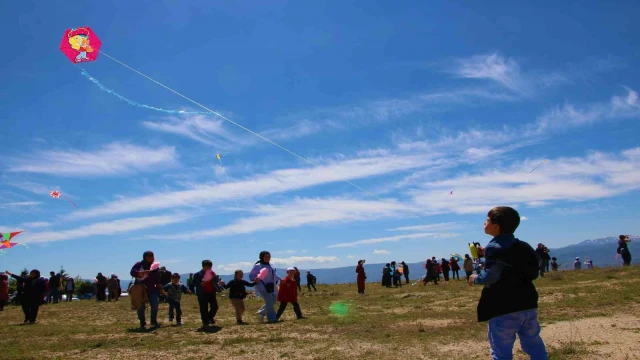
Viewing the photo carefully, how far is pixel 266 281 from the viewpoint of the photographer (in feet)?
44.8

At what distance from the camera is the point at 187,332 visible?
12.0 m

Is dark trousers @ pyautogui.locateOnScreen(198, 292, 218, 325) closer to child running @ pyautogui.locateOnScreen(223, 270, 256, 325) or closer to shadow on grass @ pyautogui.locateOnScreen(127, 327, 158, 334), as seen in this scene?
child running @ pyautogui.locateOnScreen(223, 270, 256, 325)

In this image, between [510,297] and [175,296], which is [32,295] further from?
[510,297]

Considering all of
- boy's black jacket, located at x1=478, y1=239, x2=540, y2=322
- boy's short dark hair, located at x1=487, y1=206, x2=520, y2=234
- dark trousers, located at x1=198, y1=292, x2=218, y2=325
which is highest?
boy's short dark hair, located at x1=487, y1=206, x2=520, y2=234

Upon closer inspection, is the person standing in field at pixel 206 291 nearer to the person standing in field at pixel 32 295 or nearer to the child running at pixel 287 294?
the child running at pixel 287 294

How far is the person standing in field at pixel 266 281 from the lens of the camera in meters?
13.6

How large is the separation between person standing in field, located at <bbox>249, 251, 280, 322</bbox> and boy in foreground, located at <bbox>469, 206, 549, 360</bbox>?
9.38m

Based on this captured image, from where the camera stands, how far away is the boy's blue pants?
480 centimetres

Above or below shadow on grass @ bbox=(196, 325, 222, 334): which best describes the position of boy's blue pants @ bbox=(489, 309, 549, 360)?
above

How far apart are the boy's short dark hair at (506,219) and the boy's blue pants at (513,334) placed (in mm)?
866

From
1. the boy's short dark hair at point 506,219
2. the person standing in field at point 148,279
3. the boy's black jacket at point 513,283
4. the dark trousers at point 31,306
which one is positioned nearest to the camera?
the boy's black jacket at point 513,283

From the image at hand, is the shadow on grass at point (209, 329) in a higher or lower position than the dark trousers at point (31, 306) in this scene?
lower

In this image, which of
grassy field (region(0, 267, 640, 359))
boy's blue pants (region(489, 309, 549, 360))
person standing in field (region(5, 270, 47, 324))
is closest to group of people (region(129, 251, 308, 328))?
grassy field (region(0, 267, 640, 359))

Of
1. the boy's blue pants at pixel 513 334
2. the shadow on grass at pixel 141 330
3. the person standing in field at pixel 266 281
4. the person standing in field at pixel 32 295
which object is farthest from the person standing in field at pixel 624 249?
the person standing in field at pixel 32 295
